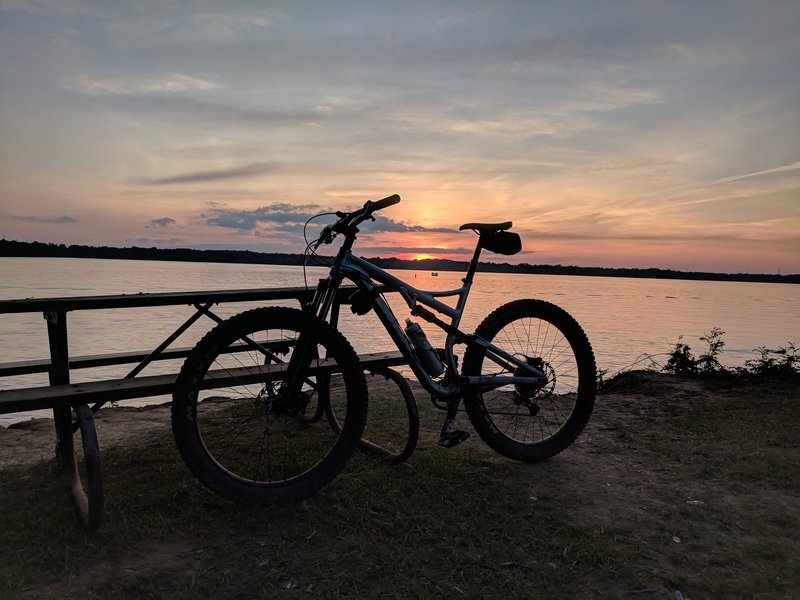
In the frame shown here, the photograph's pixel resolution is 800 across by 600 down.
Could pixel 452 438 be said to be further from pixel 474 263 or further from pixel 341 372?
pixel 474 263

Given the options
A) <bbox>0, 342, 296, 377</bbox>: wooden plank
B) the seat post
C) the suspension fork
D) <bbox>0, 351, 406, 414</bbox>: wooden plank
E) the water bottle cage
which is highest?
the seat post

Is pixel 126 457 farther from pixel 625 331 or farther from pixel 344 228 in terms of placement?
pixel 625 331

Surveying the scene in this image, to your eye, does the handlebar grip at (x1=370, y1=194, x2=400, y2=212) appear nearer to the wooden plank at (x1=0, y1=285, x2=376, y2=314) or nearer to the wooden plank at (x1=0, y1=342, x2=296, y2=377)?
the wooden plank at (x1=0, y1=285, x2=376, y2=314)

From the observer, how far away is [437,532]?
10.1ft

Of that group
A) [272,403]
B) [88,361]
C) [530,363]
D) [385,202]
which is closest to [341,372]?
[272,403]

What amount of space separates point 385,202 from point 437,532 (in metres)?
2.05

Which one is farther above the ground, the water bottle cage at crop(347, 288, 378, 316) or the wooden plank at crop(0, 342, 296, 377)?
Result: the water bottle cage at crop(347, 288, 378, 316)

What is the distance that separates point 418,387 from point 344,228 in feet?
13.6

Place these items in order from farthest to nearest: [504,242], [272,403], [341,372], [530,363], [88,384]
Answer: [530,363] < [504,242] < [341,372] < [272,403] < [88,384]

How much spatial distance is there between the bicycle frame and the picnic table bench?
0.28 m

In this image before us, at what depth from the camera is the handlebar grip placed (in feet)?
12.1

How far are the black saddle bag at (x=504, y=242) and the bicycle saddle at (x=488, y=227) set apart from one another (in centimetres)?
3

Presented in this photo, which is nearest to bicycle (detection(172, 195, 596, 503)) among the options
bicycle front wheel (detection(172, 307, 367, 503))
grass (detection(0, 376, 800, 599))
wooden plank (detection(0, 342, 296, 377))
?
bicycle front wheel (detection(172, 307, 367, 503))

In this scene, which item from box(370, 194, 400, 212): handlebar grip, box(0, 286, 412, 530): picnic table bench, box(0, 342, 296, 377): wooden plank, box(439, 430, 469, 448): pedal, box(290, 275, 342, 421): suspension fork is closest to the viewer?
box(0, 286, 412, 530): picnic table bench
